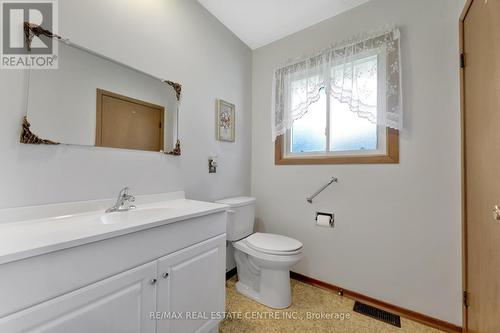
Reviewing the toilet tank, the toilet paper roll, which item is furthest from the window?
the toilet tank

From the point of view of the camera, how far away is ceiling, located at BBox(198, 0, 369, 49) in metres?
1.82

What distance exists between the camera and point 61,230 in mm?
833

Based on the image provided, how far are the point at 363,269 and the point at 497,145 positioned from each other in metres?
1.28

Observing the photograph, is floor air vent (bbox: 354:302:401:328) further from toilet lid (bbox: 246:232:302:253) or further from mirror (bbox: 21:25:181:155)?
mirror (bbox: 21:25:181:155)

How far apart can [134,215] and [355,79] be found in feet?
6.26

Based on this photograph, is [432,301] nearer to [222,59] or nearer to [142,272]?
[142,272]

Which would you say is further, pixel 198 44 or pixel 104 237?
pixel 198 44

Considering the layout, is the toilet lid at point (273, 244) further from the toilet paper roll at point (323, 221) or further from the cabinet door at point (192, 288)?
the cabinet door at point (192, 288)

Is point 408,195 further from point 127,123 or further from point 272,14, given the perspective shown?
point 127,123

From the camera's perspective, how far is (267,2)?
1810mm

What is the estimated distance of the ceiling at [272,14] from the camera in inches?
71.6

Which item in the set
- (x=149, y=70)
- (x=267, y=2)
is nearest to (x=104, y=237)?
(x=149, y=70)

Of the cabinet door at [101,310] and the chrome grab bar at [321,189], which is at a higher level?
the chrome grab bar at [321,189]

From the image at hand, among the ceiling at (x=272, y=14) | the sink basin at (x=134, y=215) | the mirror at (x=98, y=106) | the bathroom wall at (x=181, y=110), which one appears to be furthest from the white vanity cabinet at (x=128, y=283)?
the ceiling at (x=272, y=14)
